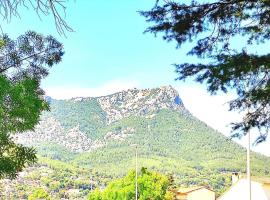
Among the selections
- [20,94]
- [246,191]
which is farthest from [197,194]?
[20,94]

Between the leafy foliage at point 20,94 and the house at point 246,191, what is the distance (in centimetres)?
4011

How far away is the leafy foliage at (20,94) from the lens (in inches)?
590

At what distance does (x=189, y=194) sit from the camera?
103 m

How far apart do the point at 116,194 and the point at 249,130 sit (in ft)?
250

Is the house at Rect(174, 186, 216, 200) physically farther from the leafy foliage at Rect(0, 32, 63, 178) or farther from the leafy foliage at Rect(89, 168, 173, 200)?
the leafy foliage at Rect(0, 32, 63, 178)

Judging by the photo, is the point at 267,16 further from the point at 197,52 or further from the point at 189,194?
the point at 189,194

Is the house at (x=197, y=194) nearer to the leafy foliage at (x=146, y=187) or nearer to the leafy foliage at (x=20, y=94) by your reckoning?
the leafy foliage at (x=146, y=187)

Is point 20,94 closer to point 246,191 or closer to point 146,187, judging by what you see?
point 246,191

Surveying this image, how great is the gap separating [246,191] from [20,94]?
43560mm

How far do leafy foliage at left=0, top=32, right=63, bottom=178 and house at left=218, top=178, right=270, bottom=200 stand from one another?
40.1 metres

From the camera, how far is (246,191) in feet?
182

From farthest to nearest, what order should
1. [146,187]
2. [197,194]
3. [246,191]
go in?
[197,194] → [146,187] → [246,191]

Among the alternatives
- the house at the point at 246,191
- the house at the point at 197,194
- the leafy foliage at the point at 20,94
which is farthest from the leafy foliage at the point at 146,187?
the leafy foliage at the point at 20,94

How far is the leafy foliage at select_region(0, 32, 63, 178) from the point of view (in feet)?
49.2
